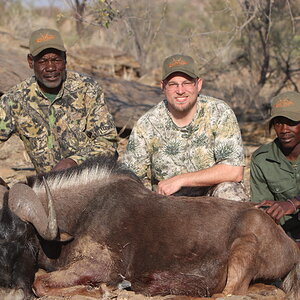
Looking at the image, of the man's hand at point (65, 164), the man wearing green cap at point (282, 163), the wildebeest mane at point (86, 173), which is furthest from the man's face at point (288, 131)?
the man's hand at point (65, 164)

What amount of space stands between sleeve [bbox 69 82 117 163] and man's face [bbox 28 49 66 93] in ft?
1.33

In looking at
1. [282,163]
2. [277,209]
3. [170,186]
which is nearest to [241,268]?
[277,209]

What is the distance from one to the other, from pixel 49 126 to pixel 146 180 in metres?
1.27

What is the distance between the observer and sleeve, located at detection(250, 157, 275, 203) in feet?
19.6

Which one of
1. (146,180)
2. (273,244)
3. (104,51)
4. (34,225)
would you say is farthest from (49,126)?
(104,51)

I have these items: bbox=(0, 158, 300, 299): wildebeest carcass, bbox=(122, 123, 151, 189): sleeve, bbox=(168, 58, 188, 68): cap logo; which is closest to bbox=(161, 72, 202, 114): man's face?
bbox=(168, 58, 188, 68): cap logo

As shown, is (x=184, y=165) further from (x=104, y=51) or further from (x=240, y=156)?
(x=104, y=51)

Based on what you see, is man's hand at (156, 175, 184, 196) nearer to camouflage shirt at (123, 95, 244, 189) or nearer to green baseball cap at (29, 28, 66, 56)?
camouflage shirt at (123, 95, 244, 189)

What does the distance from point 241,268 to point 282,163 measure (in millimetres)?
1481

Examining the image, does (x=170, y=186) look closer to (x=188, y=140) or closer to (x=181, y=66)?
(x=188, y=140)

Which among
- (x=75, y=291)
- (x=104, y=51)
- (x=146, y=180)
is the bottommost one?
(x=75, y=291)

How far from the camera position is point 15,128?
6.62m

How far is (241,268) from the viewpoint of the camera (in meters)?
4.77

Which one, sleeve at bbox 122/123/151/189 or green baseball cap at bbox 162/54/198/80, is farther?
sleeve at bbox 122/123/151/189
